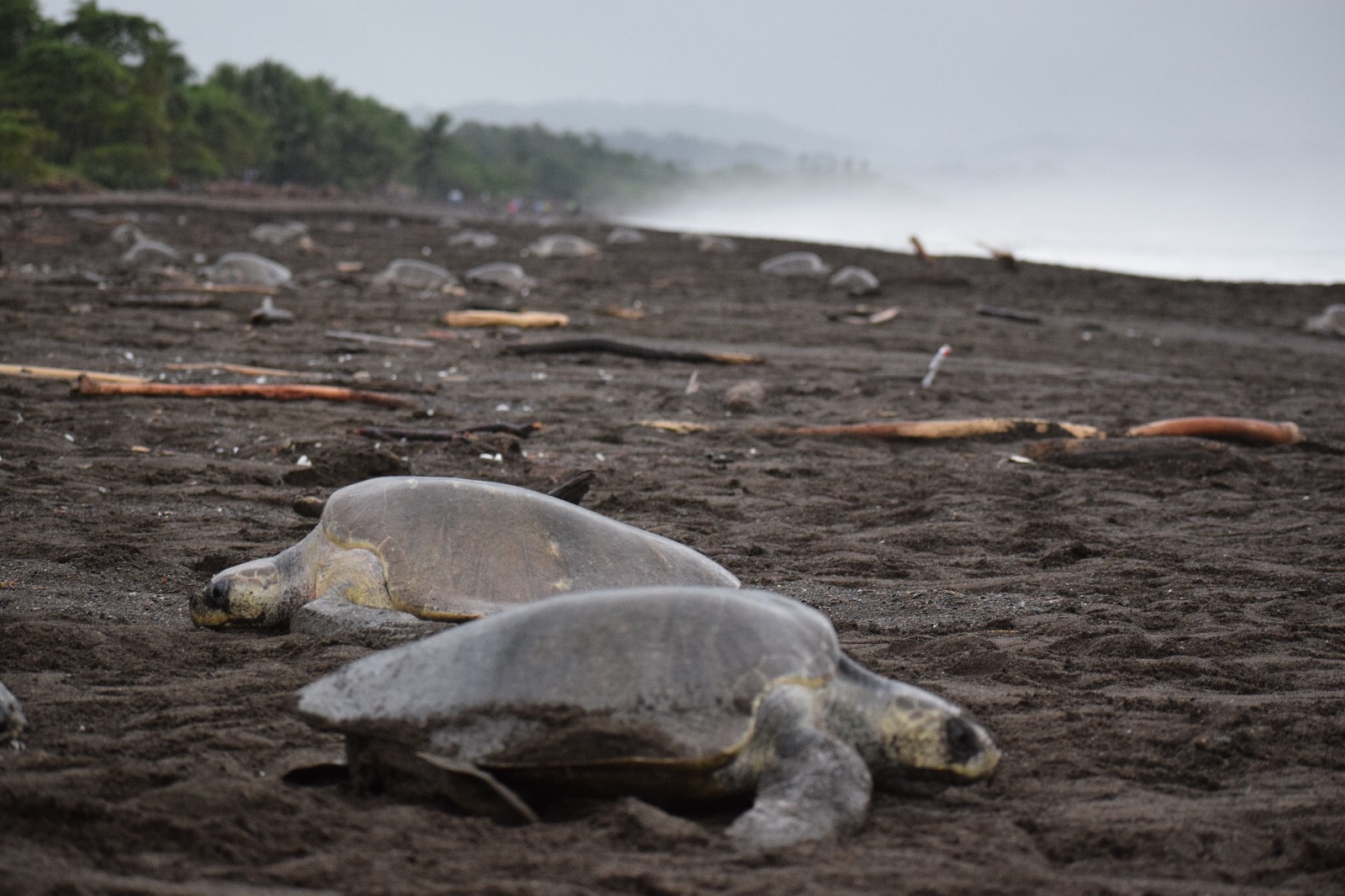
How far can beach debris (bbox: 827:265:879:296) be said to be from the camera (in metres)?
14.8

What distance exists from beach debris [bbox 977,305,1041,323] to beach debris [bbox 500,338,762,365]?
493 centimetres

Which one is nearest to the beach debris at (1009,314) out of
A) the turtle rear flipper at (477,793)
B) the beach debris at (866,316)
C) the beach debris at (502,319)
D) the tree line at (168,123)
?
the beach debris at (866,316)

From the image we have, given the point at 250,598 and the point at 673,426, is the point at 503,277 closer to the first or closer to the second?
the point at 673,426

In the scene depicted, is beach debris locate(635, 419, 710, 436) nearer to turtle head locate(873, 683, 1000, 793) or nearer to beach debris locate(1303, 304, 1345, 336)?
turtle head locate(873, 683, 1000, 793)

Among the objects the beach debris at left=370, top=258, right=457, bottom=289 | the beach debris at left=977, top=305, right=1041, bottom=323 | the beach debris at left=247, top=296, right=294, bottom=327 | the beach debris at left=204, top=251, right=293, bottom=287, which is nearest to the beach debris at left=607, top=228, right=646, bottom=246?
the beach debris at left=370, top=258, right=457, bottom=289

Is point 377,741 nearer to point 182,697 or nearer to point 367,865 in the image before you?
point 367,865

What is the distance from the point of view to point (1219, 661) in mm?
2873

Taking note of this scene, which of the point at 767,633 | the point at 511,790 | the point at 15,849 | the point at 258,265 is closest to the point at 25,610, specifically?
the point at 15,849

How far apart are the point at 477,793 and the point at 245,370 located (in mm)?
5650

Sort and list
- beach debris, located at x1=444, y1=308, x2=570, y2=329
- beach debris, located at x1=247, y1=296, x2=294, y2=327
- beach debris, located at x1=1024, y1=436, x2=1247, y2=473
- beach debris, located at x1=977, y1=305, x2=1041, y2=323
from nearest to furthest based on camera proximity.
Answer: beach debris, located at x1=1024, y1=436, x2=1247, y2=473
beach debris, located at x1=247, y1=296, x2=294, y2=327
beach debris, located at x1=444, y1=308, x2=570, y2=329
beach debris, located at x1=977, y1=305, x2=1041, y2=323

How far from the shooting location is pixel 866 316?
12.1 metres

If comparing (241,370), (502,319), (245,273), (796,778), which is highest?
(245,273)

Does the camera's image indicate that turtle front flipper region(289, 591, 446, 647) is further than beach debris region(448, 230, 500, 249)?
No

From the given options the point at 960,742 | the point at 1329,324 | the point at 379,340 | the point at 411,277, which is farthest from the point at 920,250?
the point at 960,742
